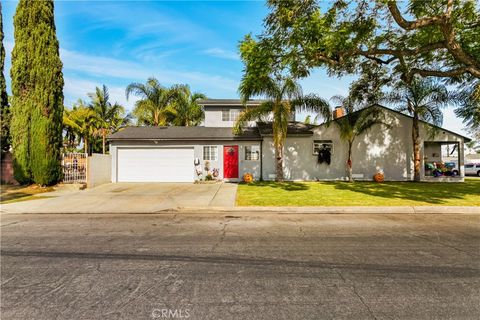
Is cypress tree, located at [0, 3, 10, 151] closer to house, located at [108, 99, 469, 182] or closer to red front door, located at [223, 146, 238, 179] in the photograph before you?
house, located at [108, 99, 469, 182]

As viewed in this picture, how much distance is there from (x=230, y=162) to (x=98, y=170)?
8.00 meters

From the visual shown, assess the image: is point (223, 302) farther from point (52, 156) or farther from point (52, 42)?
point (52, 42)

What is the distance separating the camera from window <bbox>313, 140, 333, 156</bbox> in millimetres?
17906

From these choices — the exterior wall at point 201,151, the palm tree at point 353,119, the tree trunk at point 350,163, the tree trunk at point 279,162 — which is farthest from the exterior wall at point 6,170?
the tree trunk at point 350,163

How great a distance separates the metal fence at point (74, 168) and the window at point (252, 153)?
967 centimetres

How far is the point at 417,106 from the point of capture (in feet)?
54.2

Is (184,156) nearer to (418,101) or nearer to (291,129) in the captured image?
(291,129)

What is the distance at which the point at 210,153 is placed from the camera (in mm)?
18109

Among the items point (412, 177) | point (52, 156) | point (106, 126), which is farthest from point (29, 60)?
point (412, 177)

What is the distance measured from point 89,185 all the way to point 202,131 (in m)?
7.98

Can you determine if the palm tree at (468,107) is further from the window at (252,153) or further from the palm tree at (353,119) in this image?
the window at (252,153)

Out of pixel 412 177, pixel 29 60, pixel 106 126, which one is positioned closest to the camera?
pixel 29 60

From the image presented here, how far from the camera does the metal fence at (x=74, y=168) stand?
15781 mm

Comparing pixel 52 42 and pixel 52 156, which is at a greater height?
pixel 52 42
